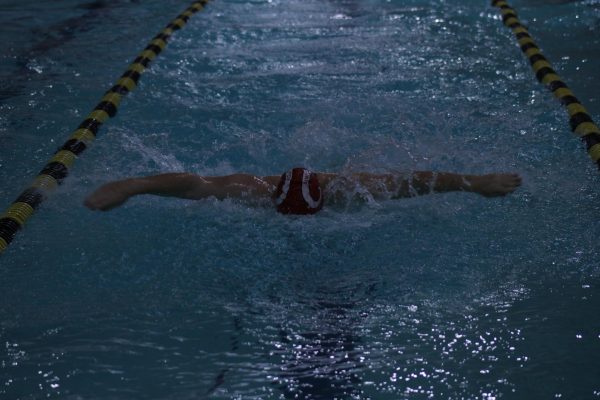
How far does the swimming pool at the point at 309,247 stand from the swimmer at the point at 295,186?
105mm

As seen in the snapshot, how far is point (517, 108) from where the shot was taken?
15.2ft

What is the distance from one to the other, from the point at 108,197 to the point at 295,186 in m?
0.74

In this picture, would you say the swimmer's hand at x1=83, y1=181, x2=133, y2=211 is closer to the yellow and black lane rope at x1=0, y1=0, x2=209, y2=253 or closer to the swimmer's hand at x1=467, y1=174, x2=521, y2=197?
the yellow and black lane rope at x1=0, y1=0, x2=209, y2=253

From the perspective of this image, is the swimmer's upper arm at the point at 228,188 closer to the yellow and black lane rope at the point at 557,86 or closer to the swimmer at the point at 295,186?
the swimmer at the point at 295,186

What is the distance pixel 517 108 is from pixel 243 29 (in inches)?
117

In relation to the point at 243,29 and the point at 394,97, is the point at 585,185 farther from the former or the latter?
the point at 243,29

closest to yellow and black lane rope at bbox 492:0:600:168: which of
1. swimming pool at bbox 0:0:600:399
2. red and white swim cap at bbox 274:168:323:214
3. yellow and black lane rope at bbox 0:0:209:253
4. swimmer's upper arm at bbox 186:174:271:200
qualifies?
swimming pool at bbox 0:0:600:399

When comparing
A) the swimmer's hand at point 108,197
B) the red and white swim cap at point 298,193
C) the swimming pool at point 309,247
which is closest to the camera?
the swimming pool at point 309,247

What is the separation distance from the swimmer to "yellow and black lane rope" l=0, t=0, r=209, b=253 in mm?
609

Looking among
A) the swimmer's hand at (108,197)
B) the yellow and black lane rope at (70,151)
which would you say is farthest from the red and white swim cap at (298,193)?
the yellow and black lane rope at (70,151)

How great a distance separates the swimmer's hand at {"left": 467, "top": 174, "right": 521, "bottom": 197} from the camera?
2951 mm

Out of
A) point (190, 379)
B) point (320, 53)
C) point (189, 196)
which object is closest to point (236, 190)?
point (189, 196)

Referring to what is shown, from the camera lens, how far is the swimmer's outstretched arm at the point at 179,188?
2910 mm

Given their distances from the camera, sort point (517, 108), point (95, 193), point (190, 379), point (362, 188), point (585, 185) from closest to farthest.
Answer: point (190, 379) < point (95, 193) < point (362, 188) < point (585, 185) < point (517, 108)
